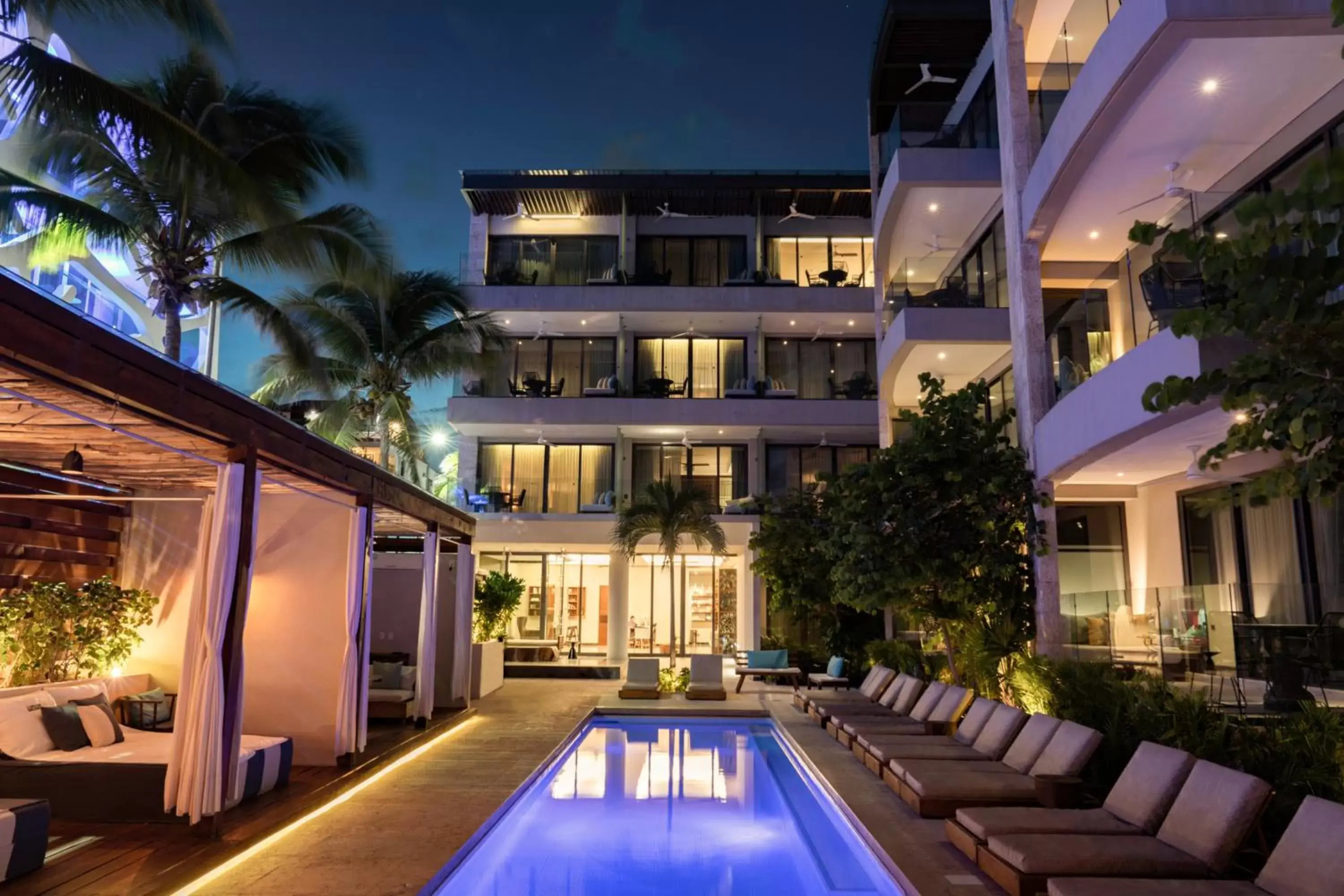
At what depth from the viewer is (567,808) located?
9.12 meters

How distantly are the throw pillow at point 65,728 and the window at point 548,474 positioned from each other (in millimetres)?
17262

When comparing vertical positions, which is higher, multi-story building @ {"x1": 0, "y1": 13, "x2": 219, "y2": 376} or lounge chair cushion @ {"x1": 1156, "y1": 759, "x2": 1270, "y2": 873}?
multi-story building @ {"x1": 0, "y1": 13, "x2": 219, "y2": 376}

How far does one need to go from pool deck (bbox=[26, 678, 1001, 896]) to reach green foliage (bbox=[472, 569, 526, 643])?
433 centimetres

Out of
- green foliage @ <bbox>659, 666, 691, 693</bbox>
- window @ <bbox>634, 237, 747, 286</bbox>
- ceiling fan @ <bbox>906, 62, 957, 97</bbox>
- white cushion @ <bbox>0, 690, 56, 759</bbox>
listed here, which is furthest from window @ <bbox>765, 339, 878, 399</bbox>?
white cushion @ <bbox>0, 690, 56, 759</bbox>

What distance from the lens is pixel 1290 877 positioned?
14.4 feet

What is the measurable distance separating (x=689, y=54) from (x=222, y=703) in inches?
3331

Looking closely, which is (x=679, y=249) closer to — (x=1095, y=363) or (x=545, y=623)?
(x=545, y=623)

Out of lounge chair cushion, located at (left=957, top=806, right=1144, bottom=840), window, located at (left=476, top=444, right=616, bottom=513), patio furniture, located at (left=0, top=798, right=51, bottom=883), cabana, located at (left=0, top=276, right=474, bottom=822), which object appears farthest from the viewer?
window, located at (left=476, top=444, right=616, bottom=513)

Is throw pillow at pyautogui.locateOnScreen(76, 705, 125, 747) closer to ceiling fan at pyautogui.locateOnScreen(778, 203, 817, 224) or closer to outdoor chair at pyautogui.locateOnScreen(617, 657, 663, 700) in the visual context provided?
outdoor chair at pyautogui.locateOnScreen(617, 657, 663, 700)

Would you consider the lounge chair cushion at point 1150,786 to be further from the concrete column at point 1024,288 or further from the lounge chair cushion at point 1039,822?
the concrete column at point 1024,288

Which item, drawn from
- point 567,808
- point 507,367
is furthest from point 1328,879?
point 507,367

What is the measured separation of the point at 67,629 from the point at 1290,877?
32.6 feet

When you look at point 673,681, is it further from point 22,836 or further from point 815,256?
point 815,256

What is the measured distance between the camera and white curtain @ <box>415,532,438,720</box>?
12.2 meters
